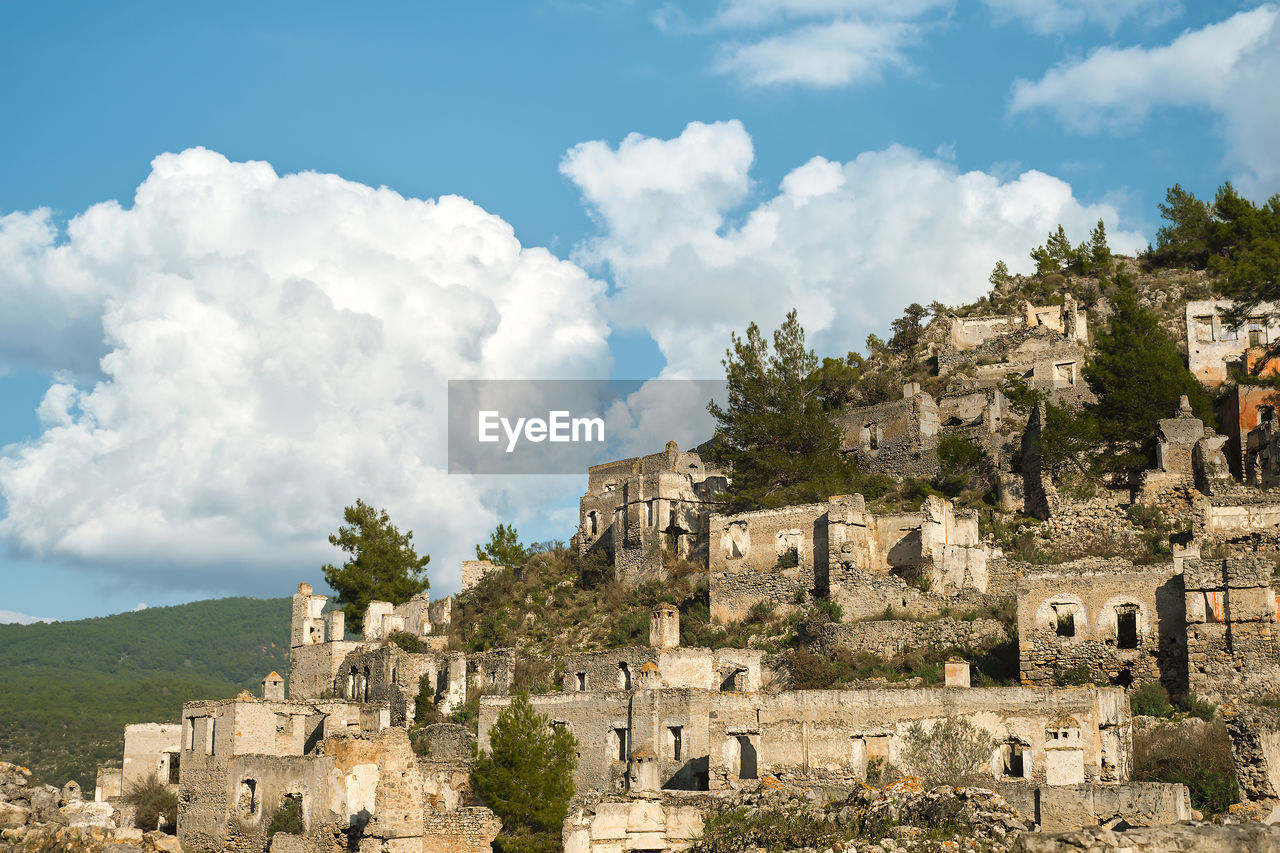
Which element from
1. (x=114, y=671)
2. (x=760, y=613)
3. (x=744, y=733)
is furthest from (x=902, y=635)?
(x=114, y=671)

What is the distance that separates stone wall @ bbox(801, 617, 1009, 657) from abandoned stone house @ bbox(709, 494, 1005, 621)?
1844 mm

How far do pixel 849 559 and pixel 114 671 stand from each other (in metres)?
93.2

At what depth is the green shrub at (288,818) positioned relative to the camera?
31188 millimetres

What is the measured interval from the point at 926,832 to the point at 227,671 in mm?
113953

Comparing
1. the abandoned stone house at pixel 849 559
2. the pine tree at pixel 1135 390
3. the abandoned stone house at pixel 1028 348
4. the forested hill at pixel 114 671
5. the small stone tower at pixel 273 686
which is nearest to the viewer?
the abandoned stone house at pixel 849 559

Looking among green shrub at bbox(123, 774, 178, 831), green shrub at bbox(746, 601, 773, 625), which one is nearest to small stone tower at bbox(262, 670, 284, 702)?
green shrub at bbox(123, 774, 178, 831)

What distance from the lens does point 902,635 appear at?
1432 inches

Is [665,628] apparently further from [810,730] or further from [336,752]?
[336,752]

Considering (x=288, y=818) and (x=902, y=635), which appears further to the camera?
(x=902, y=635)

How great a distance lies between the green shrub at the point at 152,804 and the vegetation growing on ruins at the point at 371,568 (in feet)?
38.3

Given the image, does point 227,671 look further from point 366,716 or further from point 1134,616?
point 1134,616

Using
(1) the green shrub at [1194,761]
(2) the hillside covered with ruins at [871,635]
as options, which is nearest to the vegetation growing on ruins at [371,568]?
(2) the hillside covered with ruins at [871,635]

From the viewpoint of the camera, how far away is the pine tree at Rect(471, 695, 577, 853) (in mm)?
28609

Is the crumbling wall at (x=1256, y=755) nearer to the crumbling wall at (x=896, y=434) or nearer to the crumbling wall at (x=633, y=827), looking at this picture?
the crumbling wall at (x=633, y=827)
